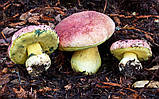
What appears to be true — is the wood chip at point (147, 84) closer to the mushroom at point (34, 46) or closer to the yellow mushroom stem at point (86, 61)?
the yellow mushroom stem at point (86, 61)

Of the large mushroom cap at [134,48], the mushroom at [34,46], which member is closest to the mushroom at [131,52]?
the large mushroom cap at [134,48]

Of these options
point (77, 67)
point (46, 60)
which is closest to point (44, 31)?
point (46, 60)

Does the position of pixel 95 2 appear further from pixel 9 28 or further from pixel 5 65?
pixel 5 65

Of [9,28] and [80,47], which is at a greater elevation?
[9,28]

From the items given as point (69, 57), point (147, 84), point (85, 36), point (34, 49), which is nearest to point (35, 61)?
point (34, 49)

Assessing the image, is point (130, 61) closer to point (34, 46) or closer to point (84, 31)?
point (84, 31)

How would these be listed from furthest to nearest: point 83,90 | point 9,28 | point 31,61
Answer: point 9,28
point 31,61
point 83,90
